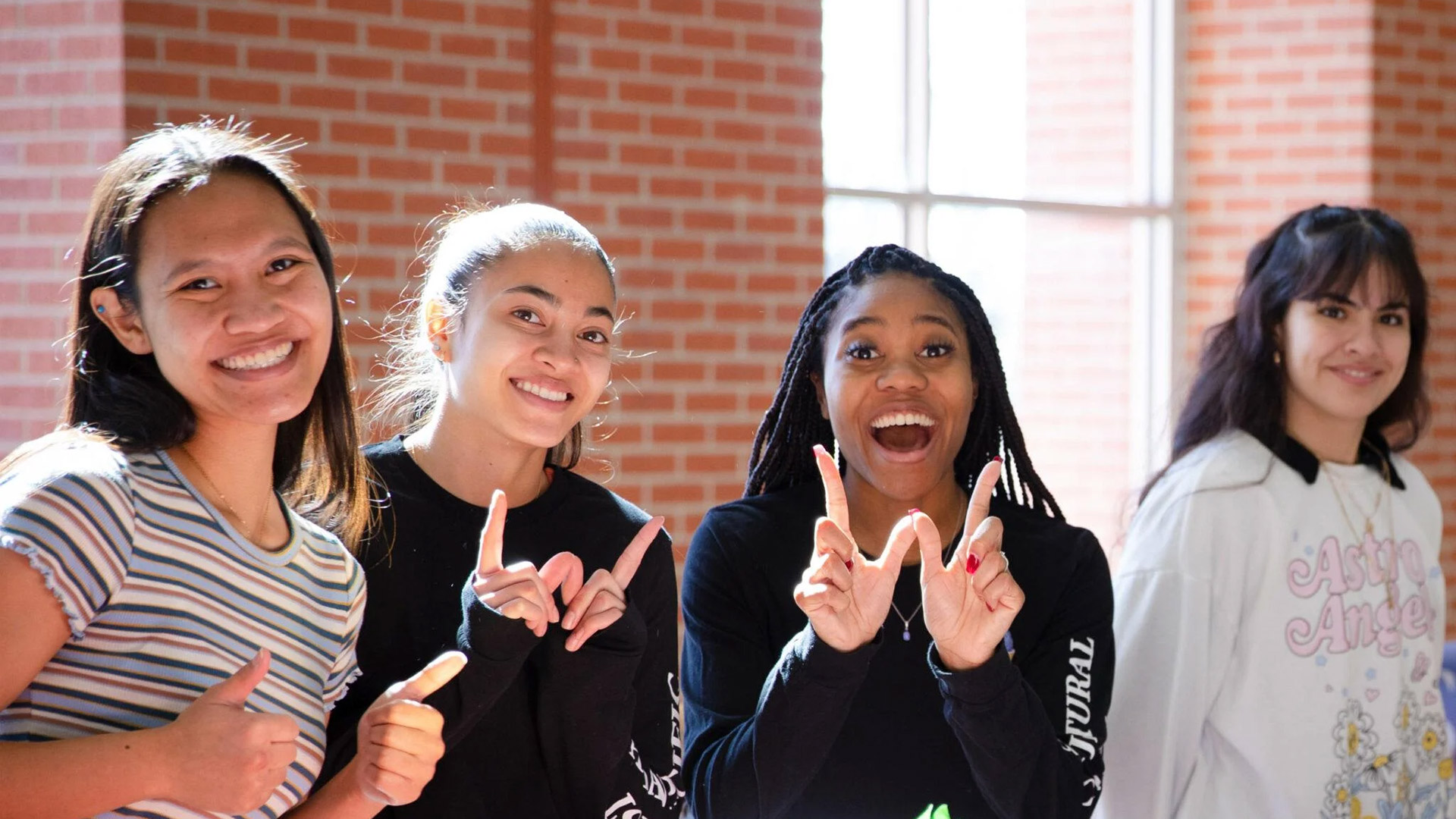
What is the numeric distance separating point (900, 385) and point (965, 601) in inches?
16.8

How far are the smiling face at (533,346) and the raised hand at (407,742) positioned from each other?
43 centimetres

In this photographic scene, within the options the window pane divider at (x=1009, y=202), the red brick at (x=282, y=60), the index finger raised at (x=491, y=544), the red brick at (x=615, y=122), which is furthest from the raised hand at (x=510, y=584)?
the window pane divider at (x=1009, y=202)

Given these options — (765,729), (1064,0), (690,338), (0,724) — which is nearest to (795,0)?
(690,338)

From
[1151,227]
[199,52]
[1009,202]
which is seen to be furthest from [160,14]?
[1151,227]

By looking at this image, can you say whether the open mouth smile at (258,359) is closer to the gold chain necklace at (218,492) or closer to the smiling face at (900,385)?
the gold chain necklace at (218,492)

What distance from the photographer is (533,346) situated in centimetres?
200

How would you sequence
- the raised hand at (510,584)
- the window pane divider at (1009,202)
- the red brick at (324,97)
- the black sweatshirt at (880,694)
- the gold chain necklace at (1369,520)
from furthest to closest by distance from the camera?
the window pane divider at (1009,202) → the red brick at (324,97) → the gold chain necklace at (1369,520) → the black sweatshirt at (880,694) → the raised hand at (510,584)

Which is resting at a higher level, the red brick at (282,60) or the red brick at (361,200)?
the red brick at (282,60)

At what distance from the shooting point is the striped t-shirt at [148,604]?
1.46 meters

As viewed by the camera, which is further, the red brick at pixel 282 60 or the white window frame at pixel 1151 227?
the white window frame at pixel 1151 227

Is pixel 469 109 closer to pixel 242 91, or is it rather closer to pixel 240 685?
pixel 242 91

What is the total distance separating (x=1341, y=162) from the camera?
227 inches

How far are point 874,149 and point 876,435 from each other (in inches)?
133

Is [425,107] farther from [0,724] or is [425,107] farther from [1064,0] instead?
[1064,0]
